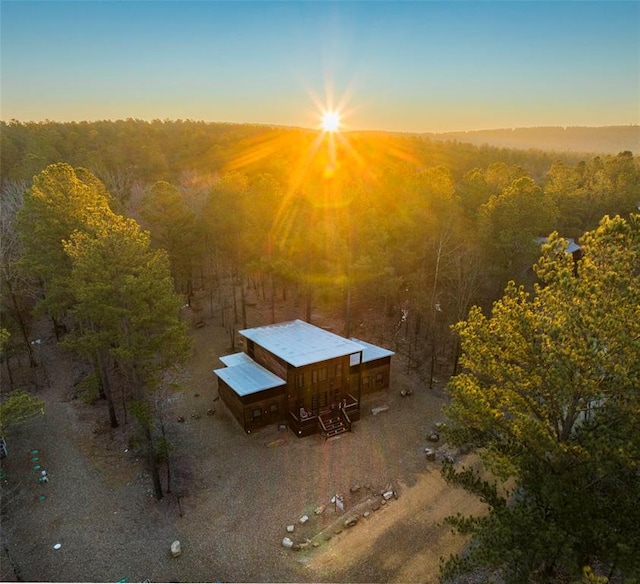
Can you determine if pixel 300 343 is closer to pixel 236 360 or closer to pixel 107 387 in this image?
pixel 236 360

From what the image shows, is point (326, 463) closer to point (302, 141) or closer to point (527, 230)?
point (527, 230)

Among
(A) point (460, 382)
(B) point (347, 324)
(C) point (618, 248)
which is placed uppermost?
(C) point (618, 248)

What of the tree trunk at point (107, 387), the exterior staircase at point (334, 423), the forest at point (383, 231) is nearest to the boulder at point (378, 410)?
the exterior staircase at point (334, 423)

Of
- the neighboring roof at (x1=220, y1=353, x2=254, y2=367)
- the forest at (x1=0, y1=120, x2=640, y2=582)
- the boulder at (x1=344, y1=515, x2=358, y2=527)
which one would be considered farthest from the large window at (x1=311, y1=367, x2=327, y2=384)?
the boulder at (x1=344, y1=515, x2=358, y2=527)

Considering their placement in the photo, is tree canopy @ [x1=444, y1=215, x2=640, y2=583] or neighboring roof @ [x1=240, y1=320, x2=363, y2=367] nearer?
tree canopy @ [x1=444, y1=215, x2=640, y2=583]

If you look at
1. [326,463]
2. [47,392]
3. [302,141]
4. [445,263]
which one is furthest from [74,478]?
[302,141]

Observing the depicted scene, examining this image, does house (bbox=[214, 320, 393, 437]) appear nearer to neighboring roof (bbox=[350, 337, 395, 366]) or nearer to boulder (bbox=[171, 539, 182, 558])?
neighboring roof (bbox=[350, 337, 395, 366])
